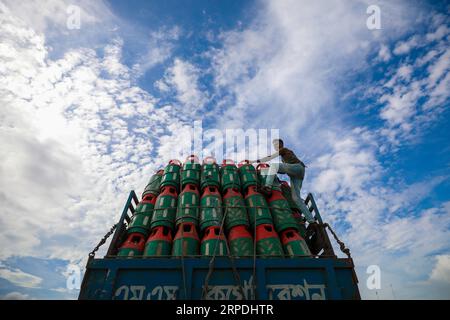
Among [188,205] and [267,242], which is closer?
[267,242]

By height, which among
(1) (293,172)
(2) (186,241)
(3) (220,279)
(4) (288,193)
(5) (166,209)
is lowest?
(3) (220,279)

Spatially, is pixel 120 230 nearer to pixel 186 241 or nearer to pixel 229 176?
pixel 186 241

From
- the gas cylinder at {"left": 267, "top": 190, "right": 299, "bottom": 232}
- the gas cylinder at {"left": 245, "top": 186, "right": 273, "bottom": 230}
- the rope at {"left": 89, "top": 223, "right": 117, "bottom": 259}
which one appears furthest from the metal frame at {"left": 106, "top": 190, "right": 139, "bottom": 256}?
the gas cylinder at {"left": 267, "top": 190, "right": 299, "bottom": 232}

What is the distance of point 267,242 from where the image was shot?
15.7ft

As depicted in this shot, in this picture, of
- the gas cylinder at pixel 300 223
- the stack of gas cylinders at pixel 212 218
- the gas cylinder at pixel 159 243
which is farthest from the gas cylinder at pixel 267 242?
the gas cylinder at pixel 159 243

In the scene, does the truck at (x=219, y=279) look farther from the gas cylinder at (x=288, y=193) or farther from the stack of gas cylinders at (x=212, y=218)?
the gas cylinder at (x=288, y=193)

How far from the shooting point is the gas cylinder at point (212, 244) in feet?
15.0

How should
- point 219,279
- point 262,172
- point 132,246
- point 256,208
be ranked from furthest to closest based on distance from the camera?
point 262,172, point 256,208, point 132,246, point 219,279

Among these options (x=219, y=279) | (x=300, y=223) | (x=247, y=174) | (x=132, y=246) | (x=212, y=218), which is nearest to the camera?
(x=219, y=279)

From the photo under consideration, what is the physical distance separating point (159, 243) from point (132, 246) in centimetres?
66

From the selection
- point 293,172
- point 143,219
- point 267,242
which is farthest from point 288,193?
point 143,219

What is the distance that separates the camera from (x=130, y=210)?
653cm

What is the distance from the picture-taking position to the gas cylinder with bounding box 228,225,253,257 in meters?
4.69
